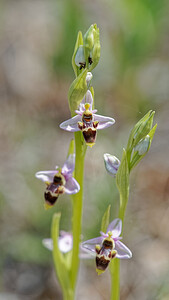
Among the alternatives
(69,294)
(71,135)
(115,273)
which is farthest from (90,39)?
(71,135)

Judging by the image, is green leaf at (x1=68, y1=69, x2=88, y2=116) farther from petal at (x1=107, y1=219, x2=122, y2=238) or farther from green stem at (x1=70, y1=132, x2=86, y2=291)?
petal at (x1=107, y1=219, x2=122, y2=238)

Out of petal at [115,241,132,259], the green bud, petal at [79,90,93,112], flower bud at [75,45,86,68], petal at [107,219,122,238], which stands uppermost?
the green bud

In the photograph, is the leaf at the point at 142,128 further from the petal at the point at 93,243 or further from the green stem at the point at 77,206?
the petal at the point at 93,243

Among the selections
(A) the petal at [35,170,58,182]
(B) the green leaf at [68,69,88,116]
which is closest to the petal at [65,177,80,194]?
(A) the petal at [35,170,58,182]

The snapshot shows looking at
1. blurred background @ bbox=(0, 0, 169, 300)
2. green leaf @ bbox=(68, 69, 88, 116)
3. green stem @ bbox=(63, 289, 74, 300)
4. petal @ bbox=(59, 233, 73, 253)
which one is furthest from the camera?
blurred background @ bbox=(0, 0, 169, 300)

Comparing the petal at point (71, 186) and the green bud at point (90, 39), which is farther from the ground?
the green bud at point (90, 39)

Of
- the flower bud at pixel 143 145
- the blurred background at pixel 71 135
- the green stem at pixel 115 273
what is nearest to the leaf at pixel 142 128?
the flower bud at pixel 143 145

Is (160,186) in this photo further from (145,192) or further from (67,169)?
(67,169)
